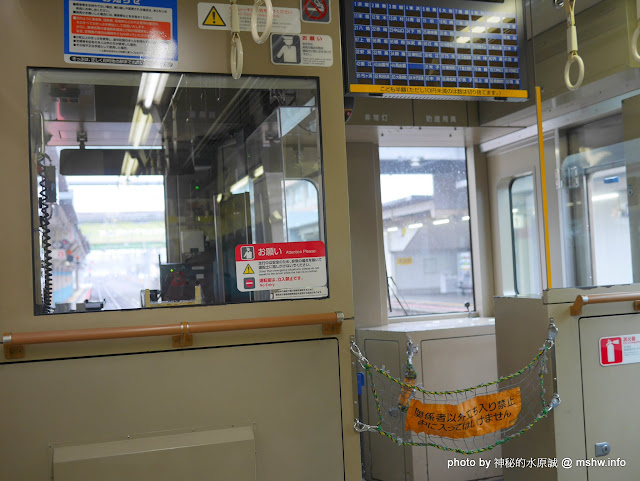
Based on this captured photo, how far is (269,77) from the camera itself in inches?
109

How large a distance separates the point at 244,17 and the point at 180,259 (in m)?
1.11

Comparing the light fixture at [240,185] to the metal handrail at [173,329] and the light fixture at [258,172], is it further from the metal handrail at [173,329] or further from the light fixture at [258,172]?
the metal handrail at [173,329]

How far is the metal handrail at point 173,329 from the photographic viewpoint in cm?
230

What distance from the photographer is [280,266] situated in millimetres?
2699

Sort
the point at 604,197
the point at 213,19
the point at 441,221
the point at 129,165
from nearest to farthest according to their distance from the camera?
the point at 213,19, the point at 129,165, the point at 604,197, the point at 441,221

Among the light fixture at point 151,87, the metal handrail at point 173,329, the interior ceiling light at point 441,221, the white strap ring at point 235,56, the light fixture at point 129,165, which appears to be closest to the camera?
the metal handrail at point 173,329

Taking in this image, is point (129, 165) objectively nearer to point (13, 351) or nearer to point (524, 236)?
point (13, 351)

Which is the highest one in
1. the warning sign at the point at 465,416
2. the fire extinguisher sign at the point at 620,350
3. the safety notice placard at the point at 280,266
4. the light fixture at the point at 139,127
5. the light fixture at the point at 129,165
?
the light fixture at the point at 139,127

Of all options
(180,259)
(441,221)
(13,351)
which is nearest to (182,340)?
(180,259)

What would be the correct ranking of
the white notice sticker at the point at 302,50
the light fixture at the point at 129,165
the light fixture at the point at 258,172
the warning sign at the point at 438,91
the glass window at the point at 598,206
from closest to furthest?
the white notice sticker at the point at 302,50 → the light fixture at the point at 258,172 → the light fixture at the point at 129,165 → the warning sign at the point at 438,91 → the glass window at the point at 598,206

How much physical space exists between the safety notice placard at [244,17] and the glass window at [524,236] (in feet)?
8.62

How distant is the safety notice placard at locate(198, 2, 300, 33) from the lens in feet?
8.71

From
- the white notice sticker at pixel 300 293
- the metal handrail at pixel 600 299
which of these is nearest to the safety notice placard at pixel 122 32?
the white notice sticker at pixel 300 293

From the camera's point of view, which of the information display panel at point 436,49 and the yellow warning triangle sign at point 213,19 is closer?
the yellow warning triangle sign at point 213,19
